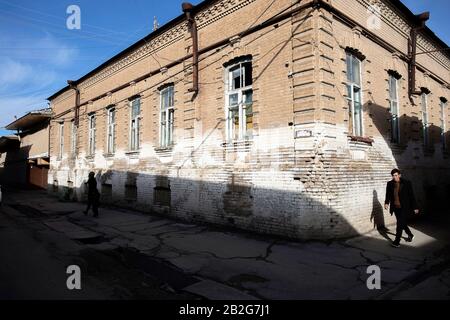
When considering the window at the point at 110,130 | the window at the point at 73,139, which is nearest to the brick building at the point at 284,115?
the window at the point at 110,130

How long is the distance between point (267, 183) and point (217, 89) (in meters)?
3.33

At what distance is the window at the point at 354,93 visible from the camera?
324 inches

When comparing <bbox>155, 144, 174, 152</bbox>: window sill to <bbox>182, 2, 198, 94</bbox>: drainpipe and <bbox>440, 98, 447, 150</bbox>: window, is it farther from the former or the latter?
<bbox>440, 98, 447, 150</bbox>: window

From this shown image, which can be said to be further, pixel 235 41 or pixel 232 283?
pixel 235 41

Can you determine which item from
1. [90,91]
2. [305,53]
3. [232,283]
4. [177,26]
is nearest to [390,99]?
[305,53]

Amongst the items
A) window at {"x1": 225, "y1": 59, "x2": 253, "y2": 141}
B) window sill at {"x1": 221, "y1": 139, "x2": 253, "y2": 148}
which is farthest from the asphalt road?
window at {"x1": 225, "y1": 59, "x2": 253, "y2": 141}

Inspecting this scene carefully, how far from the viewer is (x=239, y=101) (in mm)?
8859

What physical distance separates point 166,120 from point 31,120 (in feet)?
58.1

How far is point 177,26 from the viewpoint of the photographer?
35.8ft

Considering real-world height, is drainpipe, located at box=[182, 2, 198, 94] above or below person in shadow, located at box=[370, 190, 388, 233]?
above

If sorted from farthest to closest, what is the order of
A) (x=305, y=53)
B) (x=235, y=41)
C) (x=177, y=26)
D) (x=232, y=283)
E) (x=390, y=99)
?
1. (x=177, y=26)
2. (x=390, y=99)
3. (x=235, y=41)
4. (x=305, y=53)
5. (x=232, y=283)

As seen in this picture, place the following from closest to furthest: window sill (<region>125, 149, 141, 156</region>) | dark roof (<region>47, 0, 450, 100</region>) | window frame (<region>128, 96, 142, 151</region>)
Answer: dark roof (<region>47, 0, 450, 100</region>)
window sill (<region>125, 149, 141, 156</region>)
window frame (<region>128, 96, 142, 151</region>)

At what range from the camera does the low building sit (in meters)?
22.6

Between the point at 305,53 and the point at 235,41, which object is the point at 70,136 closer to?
the point at 235,41
